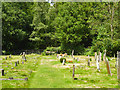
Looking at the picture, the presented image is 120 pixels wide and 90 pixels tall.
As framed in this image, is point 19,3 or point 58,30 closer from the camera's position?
point 58,30

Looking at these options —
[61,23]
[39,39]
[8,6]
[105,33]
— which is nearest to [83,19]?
[61,23]

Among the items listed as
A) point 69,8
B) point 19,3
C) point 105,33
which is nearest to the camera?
point 105,33

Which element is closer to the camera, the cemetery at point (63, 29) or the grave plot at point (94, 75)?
the grave plot at point (94, 75)

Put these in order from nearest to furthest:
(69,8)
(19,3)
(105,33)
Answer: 1. (105,33)
2. (69,8)
3. (19,3)

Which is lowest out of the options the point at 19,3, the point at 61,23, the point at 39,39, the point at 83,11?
the point at 39,39

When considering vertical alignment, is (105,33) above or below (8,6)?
below

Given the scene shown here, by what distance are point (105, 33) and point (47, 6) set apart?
91.6 feet

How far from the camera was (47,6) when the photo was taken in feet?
226

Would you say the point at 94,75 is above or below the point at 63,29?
below

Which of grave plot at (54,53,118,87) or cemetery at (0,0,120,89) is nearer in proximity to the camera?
grave plot at (54,53,118,87)

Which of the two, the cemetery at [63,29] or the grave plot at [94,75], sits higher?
the cemetery at [63,29]

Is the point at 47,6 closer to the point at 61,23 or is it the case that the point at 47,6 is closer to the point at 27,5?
the point at 27,5

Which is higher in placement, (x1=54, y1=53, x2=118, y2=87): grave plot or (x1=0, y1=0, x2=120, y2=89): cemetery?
(x1=0, y1=0, x2=120, y2=89): cemetery

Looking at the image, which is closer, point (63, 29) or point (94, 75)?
point (94, 75)
